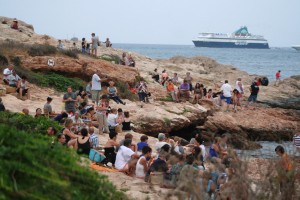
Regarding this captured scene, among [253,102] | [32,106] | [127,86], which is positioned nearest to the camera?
[32,106]

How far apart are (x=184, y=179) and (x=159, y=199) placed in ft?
10.8

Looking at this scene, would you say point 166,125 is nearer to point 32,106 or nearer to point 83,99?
point 83,99

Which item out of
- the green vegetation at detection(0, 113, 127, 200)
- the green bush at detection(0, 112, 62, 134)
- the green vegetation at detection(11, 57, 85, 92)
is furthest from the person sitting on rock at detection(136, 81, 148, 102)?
the green vegetation at detection(0, 113, 127, 200)

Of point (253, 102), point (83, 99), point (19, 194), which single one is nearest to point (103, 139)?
point (83, 99)

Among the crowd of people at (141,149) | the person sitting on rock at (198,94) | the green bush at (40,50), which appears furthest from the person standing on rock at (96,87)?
the person sitting on rock at (198,94)

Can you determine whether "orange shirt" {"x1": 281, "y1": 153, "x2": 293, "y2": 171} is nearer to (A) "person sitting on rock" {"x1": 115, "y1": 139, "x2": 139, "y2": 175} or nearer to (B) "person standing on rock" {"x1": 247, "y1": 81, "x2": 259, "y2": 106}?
(A) "person sitting on rock" {"x1": 115, "y1": 139, "x2": 139, "y2": 175}

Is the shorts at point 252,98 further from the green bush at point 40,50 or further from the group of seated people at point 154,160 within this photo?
the group of seated people at point 154,160

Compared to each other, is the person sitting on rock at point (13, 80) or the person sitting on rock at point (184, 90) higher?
the person sitting on rock at point (13, 80)

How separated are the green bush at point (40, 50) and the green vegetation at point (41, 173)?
21732 millimetres

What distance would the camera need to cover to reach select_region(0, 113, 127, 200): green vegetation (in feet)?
21.6

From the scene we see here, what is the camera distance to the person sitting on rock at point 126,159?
1330cm

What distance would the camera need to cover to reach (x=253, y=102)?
32.6m

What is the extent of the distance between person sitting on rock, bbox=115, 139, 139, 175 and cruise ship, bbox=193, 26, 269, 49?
150913 millimetres

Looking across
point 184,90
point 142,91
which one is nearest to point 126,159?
point 142,91
